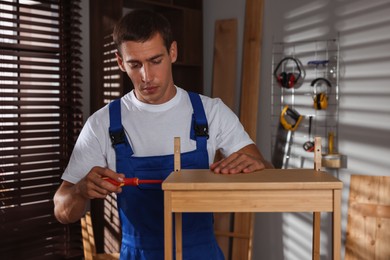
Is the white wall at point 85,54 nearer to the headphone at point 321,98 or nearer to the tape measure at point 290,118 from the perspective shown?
the tape measure at point 290,118

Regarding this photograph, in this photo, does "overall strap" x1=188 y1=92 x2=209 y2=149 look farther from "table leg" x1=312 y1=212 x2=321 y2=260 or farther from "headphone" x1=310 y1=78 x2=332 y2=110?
"headphone" x1=310 y1=78 x2=332 y2=110

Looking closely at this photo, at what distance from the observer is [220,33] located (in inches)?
143

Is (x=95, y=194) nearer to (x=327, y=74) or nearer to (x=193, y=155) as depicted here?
(x=193, y=155)

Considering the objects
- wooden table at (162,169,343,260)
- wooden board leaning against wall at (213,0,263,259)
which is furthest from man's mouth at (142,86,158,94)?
wooden board leaning against wall at (213,0,263,259)

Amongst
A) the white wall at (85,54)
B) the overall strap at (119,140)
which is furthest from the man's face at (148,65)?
the white wall at (85,54)

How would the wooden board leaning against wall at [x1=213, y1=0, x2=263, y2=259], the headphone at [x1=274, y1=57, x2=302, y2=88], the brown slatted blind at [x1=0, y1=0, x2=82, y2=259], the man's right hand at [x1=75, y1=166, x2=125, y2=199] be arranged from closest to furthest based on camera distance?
the man's right hand at [x1=75, y1=166, x2=125, y2=199], the brown slatted blind at [x1=0, y1=0, x2=82, y2=259], the headphone at [x1=274, y1=57, x2=302, y2=88], the wooden board leaning against wall at [x1=213, y1=0, x2=263, y2=259]

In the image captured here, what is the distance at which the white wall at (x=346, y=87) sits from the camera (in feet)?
9.57

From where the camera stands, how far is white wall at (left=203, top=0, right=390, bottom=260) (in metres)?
2.92

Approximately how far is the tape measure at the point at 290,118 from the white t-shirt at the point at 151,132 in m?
1.57

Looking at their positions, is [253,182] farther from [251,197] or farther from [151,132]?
[151,132]

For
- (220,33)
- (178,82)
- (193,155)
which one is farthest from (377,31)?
(193,155)

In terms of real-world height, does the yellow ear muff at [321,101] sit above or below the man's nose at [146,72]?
below

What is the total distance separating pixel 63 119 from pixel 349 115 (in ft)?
5.57

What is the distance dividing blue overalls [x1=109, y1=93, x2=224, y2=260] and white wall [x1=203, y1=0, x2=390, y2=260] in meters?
1.60
